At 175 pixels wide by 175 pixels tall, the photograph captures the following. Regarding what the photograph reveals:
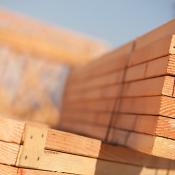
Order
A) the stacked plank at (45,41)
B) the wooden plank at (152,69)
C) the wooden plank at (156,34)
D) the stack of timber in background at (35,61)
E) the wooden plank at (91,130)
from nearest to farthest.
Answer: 1. the wooden plank at (152,69)
2. the wooden plank at (156,34)
3. the wooden plank at (91,130)
4. the stacked plank at (45,41)
5. the stack of timber in background at (35,61)

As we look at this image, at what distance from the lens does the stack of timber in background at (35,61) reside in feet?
29.4

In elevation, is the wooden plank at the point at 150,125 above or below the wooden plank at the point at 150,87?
below

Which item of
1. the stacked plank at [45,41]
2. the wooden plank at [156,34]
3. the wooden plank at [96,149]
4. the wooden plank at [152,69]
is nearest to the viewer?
the wooden plank at [152,69]

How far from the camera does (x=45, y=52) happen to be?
29.6 feet

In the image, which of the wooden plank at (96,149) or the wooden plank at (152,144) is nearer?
the wooden plank at (152,144)

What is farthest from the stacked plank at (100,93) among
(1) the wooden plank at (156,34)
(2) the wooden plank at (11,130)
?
(2) the wooden plank at (11,130)

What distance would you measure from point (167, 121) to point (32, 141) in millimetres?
898

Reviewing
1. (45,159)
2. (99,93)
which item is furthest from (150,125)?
(99,93)

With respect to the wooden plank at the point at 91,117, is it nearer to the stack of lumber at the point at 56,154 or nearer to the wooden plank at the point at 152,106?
the wooden plank at the point at 152,106

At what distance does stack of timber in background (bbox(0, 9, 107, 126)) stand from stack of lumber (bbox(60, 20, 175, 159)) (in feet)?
15.6

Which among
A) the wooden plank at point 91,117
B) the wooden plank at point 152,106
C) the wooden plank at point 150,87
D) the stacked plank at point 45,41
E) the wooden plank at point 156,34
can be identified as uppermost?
the stacked plank at point 45,41

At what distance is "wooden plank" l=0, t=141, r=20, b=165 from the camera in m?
2.39

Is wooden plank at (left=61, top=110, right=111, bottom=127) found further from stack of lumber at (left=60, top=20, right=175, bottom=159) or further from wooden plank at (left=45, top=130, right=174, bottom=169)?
wooden plank at (left=45, top=130, right=174, bottom=169)

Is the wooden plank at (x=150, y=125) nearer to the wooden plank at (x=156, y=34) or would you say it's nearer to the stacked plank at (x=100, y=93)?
the stacked plank at (x=100, y=93)
